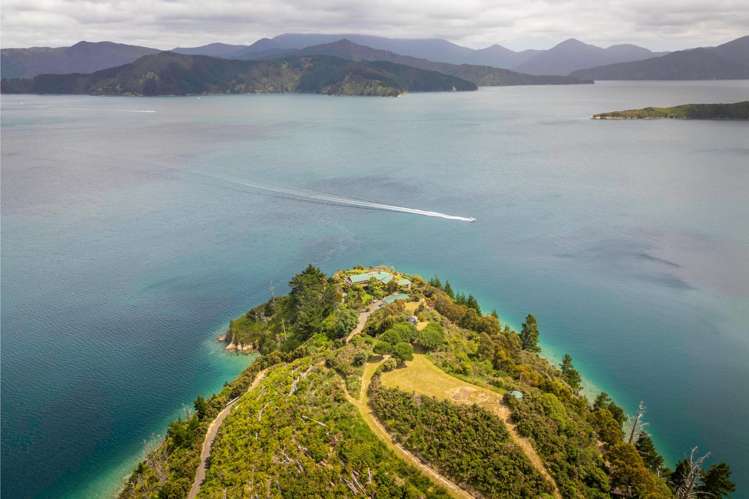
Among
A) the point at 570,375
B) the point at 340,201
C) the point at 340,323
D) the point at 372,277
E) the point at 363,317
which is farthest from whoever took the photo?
the point at 340,201

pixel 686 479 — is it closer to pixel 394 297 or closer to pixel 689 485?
pixel 689 485

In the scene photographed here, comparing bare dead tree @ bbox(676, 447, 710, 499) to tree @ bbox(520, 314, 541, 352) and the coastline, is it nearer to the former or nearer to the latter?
tree @ bbox(520, 314, 541, 352)

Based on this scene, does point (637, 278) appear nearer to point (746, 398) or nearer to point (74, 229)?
point (746, 398)

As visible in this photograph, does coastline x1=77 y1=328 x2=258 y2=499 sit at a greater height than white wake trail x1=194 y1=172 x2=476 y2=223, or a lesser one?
lesser

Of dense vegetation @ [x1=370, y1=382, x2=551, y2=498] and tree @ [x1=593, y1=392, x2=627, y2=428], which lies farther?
tree @ [x1=593, y1=392, x2=627, y2=428]

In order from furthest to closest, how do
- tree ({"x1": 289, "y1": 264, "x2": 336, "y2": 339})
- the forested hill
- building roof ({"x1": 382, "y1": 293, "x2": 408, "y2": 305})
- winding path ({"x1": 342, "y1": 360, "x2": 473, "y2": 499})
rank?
1. building roof ({"x1": 382, "y1": 293, "x2": 408, "y2": 305})
2. tree ({"x1": 289, "y1": 264, "x2": 336, "y2": 339})
3. the forested hill
4. winding path ({"x1": 342, "y1": 360, "x2": 473, "y2": 499})

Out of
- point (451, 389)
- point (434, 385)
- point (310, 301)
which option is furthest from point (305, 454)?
point (310, 301)

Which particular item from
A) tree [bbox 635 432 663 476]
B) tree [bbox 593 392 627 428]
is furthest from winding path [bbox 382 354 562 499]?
tree [bbox 593 392 627 428]
